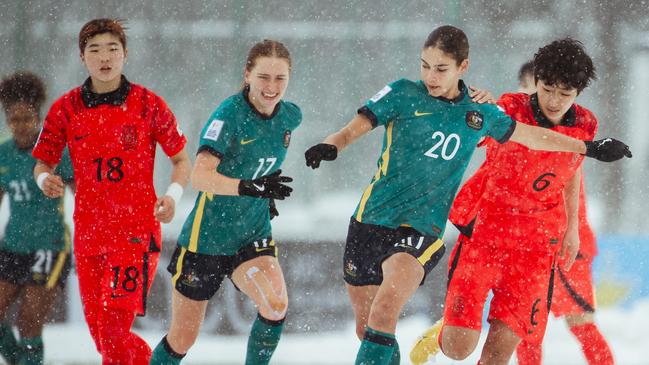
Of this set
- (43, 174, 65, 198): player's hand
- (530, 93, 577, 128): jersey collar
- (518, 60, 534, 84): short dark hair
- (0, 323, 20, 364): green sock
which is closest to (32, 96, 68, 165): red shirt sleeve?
(43, 174, 65, 198): player's hand

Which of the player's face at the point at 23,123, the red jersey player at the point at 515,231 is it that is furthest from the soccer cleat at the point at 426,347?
the player's face at the point at 23,123

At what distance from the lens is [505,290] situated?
4.55 meters

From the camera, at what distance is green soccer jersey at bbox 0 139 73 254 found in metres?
5.64

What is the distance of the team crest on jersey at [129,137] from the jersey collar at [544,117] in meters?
1.76

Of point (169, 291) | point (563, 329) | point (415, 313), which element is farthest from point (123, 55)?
point (563, 329)

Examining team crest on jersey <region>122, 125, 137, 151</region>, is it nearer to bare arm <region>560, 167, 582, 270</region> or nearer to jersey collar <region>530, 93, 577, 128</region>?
jersey collar <region>530, 93, 577, 128</region>

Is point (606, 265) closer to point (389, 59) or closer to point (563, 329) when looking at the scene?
point (563, 329)

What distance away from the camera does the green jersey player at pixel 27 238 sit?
18.3 ft

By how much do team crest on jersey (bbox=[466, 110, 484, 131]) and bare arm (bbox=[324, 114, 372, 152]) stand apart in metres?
0.42

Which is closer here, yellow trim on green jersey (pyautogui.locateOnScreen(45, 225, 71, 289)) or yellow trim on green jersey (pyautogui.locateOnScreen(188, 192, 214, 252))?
yellow trim on green jersey (pyautogui.locateOnScreen(188, 192, 214, 252))

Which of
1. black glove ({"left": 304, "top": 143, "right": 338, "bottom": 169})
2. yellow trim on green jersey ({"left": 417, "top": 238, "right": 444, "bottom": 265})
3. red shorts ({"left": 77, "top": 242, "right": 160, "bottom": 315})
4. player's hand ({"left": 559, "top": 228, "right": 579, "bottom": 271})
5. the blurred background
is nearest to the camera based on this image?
black glove ({"left": 304, "top": 143, "right": 338, "bottom": 169})

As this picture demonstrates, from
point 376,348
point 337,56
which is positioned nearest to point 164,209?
point 376,348

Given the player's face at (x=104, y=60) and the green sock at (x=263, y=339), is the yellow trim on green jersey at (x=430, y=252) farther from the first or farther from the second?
the player's face at (x=104, y=60)

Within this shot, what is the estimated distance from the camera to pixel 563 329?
307 inches
